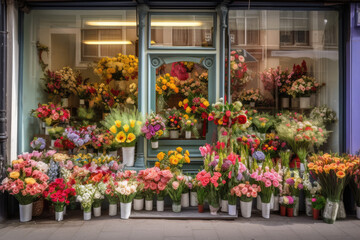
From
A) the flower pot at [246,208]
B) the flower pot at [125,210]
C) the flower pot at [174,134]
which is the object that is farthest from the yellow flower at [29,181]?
the flower pot at [246,208]

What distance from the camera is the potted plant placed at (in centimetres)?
560

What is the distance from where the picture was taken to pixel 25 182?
541cm

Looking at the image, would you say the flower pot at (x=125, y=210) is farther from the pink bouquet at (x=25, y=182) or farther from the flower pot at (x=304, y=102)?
the flower pot at (x=304, y=102)

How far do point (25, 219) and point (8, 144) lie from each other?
128 cm

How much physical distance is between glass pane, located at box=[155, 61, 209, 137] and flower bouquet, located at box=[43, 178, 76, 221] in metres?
2.09

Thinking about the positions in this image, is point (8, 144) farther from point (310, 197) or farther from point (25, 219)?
point (310, 197)

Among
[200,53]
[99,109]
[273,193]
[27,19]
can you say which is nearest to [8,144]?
[99,109]

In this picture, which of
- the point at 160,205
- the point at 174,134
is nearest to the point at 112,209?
the point at 160,205

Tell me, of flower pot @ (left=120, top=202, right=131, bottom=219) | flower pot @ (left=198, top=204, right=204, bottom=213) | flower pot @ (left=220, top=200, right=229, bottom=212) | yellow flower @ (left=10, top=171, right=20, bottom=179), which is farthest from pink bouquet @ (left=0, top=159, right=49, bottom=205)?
flower pot @ (left=220, top=200, right=229, bottom=212)

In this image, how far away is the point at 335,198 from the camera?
18.0 ft

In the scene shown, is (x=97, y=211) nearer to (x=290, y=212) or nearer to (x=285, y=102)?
(x=290, y=212)

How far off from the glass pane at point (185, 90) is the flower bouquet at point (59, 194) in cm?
209

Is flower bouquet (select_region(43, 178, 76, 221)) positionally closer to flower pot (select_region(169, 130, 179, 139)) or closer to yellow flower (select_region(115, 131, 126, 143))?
yellow flower (select_region(115, 131, 126, 143))

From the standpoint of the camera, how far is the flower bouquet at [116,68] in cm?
706
